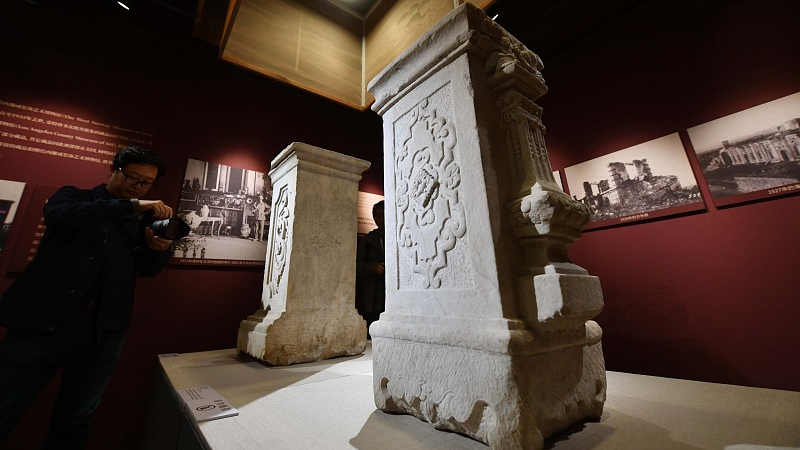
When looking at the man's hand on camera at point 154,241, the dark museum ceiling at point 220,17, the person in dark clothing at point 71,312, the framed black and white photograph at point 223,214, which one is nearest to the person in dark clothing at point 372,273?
the framed black and white photograph at point 223,214

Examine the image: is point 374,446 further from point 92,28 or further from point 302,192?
point 92,28

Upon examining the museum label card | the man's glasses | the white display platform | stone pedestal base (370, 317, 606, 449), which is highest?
the man's glasses

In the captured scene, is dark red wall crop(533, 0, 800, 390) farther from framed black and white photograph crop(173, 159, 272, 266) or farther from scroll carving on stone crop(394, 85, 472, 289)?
framed black and white photograph crop(173, 159, 272, 266)

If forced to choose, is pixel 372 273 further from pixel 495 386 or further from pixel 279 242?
pixel 495 386

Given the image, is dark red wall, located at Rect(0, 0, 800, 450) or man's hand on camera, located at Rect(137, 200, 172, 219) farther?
dark red wall, located at Rect(0, 0, 800, 450)

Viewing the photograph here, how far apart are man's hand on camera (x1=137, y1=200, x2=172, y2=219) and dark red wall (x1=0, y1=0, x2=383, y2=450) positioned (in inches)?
48.5

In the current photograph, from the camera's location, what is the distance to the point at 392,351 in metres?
1.26

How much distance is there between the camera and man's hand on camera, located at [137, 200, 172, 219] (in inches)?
65.9

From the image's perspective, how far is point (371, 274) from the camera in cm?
320

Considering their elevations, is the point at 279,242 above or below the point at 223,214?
below

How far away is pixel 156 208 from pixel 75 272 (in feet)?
1.52

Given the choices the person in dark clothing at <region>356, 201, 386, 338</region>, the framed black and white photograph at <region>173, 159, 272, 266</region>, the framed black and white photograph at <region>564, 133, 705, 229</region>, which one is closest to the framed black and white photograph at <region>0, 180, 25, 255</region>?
the framed black and white photograph at <region>173, 159, 272, 266</region>

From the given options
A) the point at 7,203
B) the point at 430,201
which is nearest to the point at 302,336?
the point at 430,201

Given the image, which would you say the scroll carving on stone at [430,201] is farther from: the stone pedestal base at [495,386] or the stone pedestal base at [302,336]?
the stone pedestal base at [302,336]
